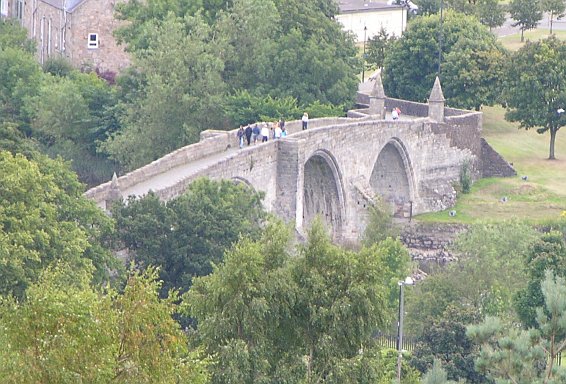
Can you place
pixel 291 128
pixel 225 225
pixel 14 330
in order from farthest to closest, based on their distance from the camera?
1. pixel 291 128
2. pixel 225 225
3. pixel 14 330

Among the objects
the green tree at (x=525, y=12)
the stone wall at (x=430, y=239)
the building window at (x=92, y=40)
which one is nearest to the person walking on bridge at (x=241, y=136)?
the stone wall at (x=430, y=239)

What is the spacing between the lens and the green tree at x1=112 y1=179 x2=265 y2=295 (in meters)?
60.3

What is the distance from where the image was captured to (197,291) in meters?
43.4

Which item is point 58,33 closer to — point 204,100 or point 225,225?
point 204,100

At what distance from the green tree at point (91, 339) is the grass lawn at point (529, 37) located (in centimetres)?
7770

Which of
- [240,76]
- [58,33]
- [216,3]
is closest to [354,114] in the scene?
[240,76]

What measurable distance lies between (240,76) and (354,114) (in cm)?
502

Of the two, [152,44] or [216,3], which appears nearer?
[152,44]

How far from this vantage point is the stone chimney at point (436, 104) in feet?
285

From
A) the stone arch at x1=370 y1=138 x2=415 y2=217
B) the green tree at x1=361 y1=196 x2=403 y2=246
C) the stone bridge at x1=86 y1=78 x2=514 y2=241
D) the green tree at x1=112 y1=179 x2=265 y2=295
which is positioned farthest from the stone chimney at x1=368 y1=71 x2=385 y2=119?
the green tree at x1=112 y1=179 x2=265 y2=295

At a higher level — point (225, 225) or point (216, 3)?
point (216, 3)

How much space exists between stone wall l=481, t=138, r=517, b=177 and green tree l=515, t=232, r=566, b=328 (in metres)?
26.2

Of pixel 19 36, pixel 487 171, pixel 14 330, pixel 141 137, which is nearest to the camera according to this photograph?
pixel 14 330

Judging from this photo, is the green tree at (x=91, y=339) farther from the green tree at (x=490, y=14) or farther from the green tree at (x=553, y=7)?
the green tree at (x=553, y=7)
